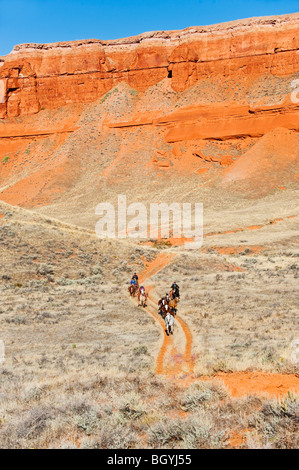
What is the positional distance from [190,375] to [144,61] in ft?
258

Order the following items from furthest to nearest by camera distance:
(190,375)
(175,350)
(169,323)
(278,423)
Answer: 1. (169,323)
2. (175,350)
3. (190,375)
4. (278,423)

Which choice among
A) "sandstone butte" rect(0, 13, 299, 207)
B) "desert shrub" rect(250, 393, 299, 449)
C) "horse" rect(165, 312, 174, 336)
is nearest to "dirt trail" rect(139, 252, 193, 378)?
"horse" rect(165, 312, 174, 336)

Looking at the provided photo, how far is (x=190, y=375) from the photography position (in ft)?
27.3

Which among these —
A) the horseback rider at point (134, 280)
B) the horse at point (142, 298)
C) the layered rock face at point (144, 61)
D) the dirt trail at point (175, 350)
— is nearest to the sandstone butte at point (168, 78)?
the layered rock face at point (144, 61)

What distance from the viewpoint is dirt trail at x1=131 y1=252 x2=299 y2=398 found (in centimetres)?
675

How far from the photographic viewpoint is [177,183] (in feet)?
189

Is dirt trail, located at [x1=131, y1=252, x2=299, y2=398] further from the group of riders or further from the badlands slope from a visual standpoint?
the badlands slope

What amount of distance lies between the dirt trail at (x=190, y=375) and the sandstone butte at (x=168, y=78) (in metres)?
49.3

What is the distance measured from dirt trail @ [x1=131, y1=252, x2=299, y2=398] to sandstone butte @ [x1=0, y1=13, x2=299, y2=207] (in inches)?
1941

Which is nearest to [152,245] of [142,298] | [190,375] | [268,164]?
[142,298]

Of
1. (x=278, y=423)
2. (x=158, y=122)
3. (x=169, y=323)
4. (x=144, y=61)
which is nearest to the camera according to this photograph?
(x=278, y=423)

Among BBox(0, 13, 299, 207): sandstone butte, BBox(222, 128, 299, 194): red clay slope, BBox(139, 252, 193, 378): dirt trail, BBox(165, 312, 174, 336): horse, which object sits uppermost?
BBox(0, 13, 299, 207): sandstone butte

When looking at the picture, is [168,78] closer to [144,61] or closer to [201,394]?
[144,61]
